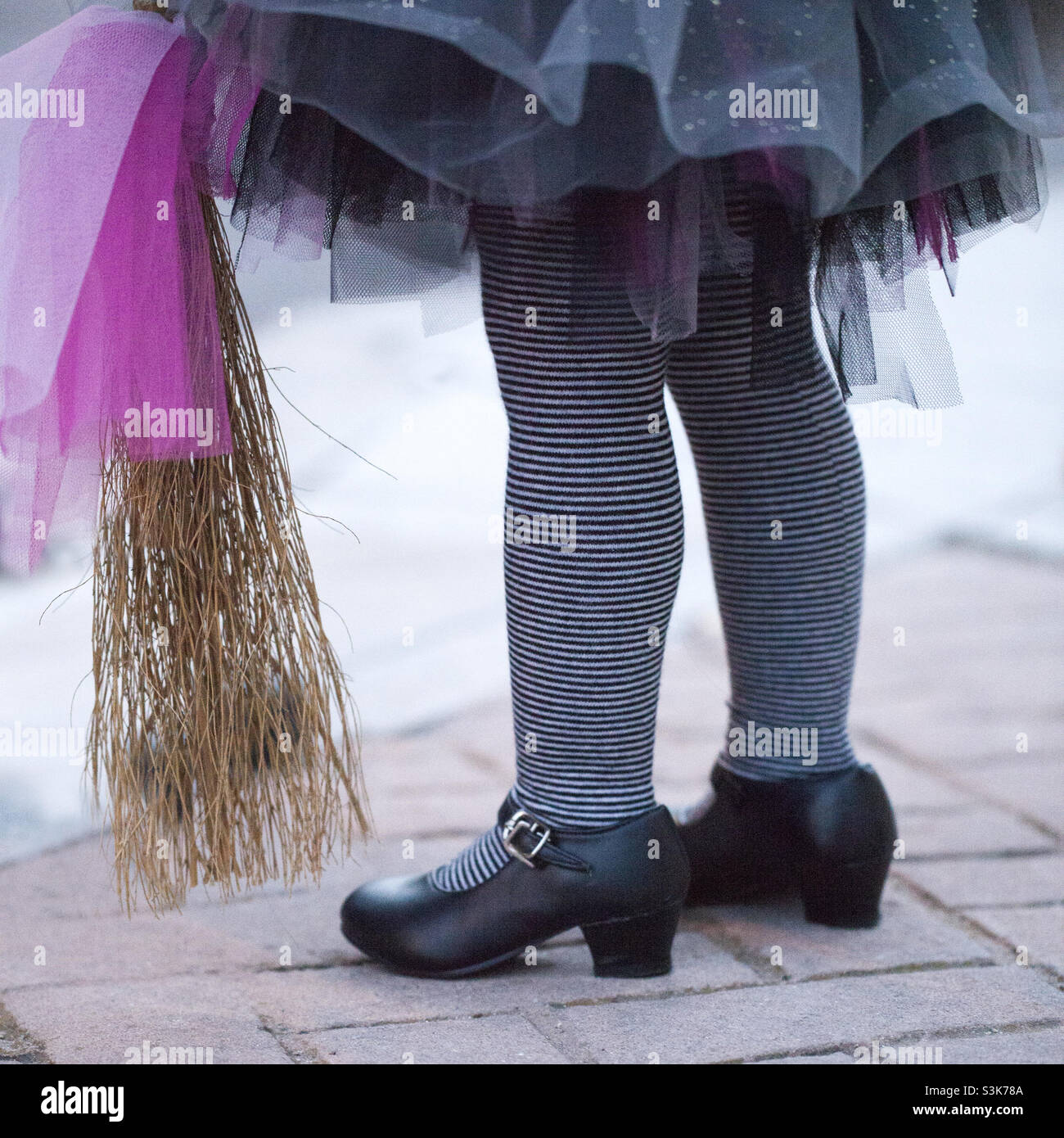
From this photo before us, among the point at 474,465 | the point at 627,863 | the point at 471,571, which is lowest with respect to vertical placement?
the point at 627,863

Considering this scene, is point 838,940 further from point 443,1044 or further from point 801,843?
point 443,1044

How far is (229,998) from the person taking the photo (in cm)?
102

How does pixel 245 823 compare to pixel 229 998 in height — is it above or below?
above

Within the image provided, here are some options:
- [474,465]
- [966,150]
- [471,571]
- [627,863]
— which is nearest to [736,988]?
[627,863]

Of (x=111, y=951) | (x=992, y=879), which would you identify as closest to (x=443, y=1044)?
(x=111, y=951)

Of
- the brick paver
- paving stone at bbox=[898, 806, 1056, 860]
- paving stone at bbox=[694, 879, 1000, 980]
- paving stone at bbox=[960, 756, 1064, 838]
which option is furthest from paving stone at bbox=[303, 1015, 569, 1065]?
paving stone at bbox=[960, 756, 1064, 838]

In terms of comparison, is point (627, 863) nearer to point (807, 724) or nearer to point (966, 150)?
point (807, 724)

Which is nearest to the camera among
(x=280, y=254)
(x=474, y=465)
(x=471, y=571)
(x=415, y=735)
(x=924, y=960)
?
(x=280, y=254)

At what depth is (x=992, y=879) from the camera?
1.28m

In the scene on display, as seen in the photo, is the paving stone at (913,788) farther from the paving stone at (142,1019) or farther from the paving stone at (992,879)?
the paving stone at (142,1019)

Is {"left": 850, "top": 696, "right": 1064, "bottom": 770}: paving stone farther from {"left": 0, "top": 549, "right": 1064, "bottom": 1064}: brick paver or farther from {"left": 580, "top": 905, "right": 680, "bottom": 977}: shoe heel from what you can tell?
{"left": 580, "top": 905, "right": 680, "bottom": 977}: shoe heel

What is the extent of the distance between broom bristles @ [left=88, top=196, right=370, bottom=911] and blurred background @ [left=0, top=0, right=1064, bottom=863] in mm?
56

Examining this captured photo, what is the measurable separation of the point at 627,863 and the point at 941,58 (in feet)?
1.92

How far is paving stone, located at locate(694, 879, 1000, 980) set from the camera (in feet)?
3.57
